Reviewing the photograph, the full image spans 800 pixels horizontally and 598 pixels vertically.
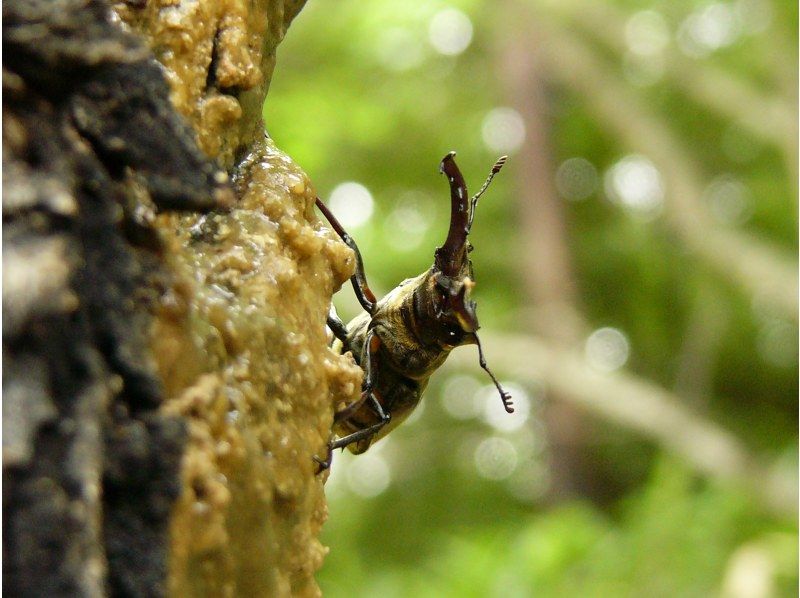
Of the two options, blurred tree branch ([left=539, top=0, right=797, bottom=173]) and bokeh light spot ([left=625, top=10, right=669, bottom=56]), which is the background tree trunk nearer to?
blurred tree branch ([left=539, top=0, right=797, bottom=173])

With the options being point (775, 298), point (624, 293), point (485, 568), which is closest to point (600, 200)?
point (624, 293)

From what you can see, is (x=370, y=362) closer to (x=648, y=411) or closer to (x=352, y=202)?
(x=648, y=411)

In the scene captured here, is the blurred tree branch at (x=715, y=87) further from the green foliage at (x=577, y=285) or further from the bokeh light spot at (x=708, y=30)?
the bokeh light spot at (x=708, y=30)

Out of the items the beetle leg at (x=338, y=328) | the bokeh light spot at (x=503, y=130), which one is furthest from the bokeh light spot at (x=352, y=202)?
the beetle leg at (x=338, y=328)

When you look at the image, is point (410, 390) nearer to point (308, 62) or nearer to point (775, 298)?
point (775, 298)

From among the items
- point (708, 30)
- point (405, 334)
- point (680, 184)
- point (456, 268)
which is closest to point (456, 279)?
point (456, 268)

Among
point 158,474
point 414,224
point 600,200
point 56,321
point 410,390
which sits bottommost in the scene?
point 414,224
